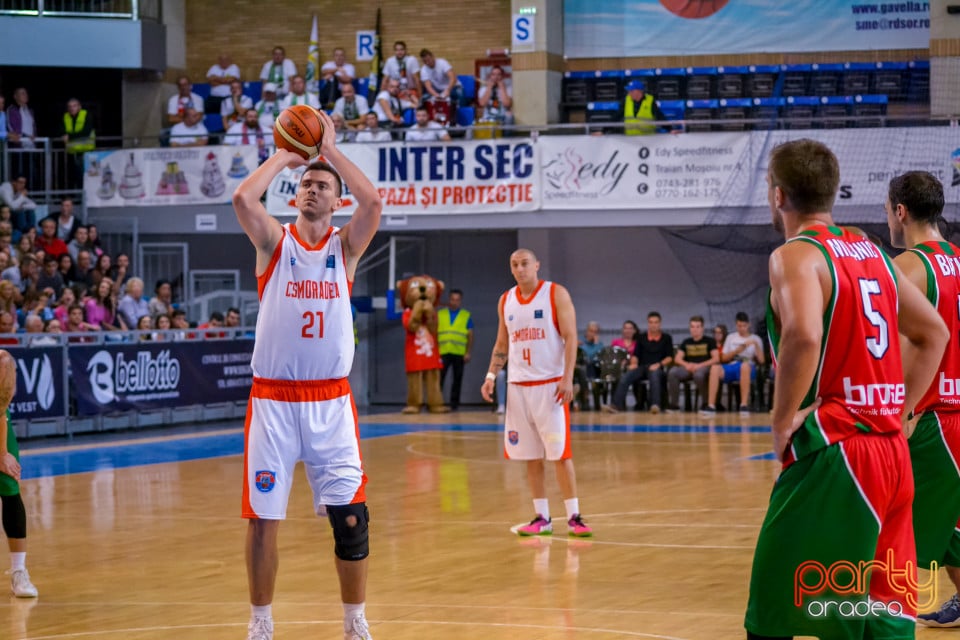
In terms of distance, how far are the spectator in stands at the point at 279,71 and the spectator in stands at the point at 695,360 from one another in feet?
29.5

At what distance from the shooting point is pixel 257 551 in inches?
238

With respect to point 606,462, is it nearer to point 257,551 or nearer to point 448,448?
point 448,448

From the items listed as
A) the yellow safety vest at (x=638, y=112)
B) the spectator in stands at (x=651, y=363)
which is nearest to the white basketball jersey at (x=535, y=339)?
the spectator in stands at (x=651, y=363)

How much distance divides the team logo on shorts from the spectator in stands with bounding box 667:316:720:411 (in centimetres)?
1581

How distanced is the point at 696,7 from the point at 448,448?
11.6m

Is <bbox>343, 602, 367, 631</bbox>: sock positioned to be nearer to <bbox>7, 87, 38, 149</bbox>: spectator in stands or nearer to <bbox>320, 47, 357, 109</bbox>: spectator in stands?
<bbox>320, 47, 357, 109</bbox>: spectator in stands

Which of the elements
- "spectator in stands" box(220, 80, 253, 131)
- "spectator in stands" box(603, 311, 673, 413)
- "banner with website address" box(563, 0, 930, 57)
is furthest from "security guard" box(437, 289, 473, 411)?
"banner with website address" box(563, 0, 930, 57)

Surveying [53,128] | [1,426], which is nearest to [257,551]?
[1,426]

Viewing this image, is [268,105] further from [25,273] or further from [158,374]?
[158,374]

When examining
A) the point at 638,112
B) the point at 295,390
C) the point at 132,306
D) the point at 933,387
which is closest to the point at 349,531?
the point at 295,390

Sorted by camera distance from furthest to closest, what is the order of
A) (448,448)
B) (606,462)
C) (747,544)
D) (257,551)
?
(448,448) → (606,462) → (747,544) → (257,551)

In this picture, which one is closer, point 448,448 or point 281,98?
point 448,448

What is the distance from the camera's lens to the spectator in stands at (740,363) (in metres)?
21.0

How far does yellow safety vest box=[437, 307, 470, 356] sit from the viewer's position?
22859 mm
